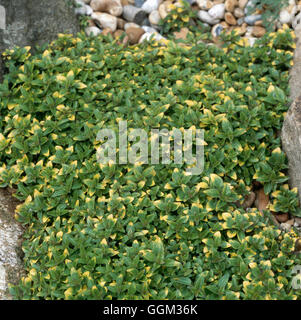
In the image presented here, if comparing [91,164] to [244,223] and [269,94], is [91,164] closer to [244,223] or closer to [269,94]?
[244,223]

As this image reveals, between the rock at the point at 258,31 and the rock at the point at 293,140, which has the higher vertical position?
the rock at the point at 258,31

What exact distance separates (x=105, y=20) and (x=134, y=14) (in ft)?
1.07

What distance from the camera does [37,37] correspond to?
4.05 m

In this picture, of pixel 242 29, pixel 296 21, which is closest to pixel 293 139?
pixel 296 21

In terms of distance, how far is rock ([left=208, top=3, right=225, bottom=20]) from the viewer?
4.47 metres

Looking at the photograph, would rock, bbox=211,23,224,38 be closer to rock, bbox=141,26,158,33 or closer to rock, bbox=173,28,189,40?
rock, bbox=173,28,189,40

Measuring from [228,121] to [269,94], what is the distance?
1.69 ft

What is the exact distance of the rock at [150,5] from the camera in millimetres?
4539

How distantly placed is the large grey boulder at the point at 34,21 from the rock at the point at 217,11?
56.2 inches

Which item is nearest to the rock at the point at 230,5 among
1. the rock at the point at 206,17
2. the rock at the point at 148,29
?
the rock at the point at 206,17

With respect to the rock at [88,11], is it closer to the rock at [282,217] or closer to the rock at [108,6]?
the rock at [108,6]

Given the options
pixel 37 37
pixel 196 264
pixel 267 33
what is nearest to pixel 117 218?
pixel 196 264

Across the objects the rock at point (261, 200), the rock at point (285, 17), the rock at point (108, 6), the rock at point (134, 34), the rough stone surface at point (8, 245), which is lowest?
the rough stone surface at point (8, 245)

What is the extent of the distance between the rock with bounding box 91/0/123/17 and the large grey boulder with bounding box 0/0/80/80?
1.01 feet
